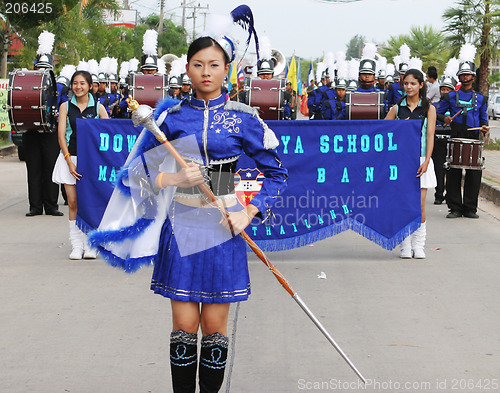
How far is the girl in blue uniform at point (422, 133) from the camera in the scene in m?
8.55

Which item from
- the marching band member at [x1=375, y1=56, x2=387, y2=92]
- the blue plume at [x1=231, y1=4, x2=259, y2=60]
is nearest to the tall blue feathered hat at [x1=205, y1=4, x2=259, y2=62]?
the blue plume at [x1=231, y1=4, x2=259, y2=60]

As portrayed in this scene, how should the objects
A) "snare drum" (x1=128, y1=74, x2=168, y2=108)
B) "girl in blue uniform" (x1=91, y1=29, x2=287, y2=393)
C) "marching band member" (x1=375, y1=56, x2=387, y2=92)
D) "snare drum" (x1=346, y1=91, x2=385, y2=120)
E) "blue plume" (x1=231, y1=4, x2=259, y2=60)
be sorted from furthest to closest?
"marching band member" (x1=375, y1=56, x2=387, y2=92), "snare drum" (x1=128, y1=74, x2=168, y2=108), "snare drum" (x1=346, y1=91, x2=385, y2=120), "blue plume" (x1=231, y1=4, x2=259, y2=60), "girl in blue uniform" (x1=91, y1=29, x2=287, y2=393)

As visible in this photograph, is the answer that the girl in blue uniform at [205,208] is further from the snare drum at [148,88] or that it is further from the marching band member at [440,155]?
the snare drum at [148,88]

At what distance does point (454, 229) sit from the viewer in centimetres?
1062

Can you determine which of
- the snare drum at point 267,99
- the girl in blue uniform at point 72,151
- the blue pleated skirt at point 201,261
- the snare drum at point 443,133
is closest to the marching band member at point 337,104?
the snare drum at point 267,99

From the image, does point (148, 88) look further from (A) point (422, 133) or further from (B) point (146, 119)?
(B) point (146, 119)

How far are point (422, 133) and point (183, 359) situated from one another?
17.5 ft

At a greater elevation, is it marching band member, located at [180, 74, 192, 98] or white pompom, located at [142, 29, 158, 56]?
white pompom, located at [142, 29, 158, 56]

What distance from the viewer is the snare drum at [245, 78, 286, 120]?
12.5 m

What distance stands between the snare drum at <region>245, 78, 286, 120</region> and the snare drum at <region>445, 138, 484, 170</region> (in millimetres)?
2553

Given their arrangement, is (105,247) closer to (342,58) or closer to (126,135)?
(126,135)

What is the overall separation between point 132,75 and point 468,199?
5655mm

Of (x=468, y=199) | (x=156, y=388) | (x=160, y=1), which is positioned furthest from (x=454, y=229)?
(x=160, y=1)

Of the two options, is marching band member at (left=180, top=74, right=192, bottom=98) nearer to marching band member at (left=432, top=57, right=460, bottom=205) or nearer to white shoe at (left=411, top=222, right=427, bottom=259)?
marching band member at (left=432, top=57, right=460, bottom=205)
